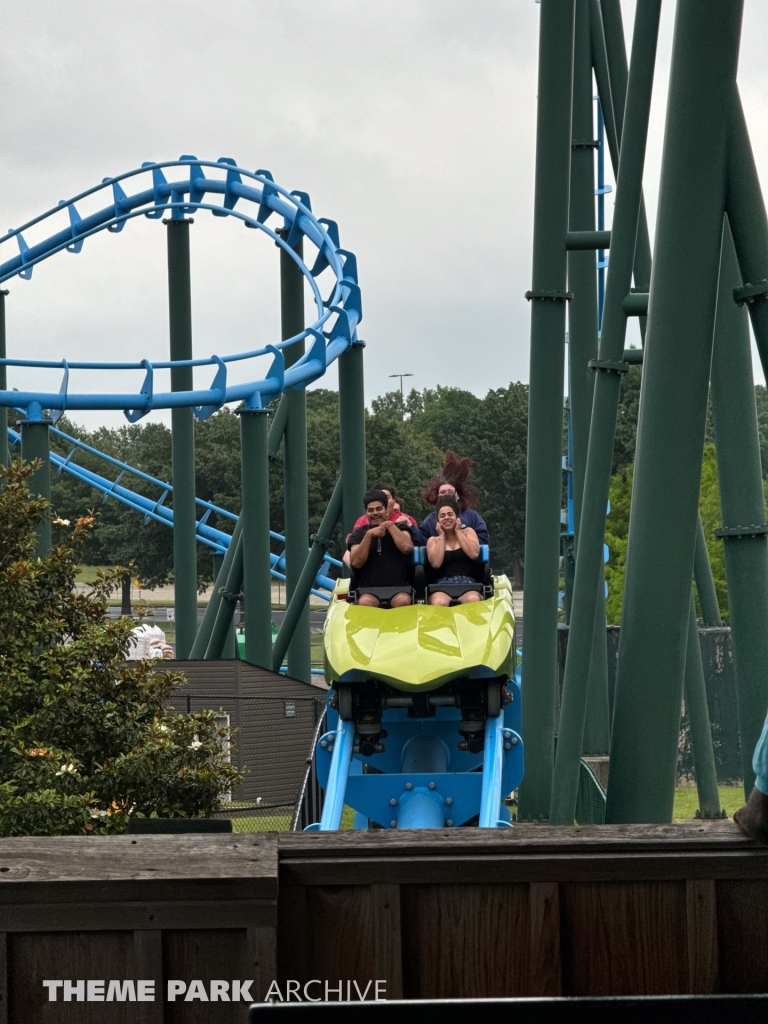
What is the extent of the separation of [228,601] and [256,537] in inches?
56.0

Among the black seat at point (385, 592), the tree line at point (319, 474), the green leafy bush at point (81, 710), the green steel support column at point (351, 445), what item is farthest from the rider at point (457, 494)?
the tree line at point (319, 474)

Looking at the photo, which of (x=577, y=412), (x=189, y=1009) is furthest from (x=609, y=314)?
(x=577, y=412)

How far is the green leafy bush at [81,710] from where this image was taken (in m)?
7.62

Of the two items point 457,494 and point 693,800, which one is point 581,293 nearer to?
point 457,494

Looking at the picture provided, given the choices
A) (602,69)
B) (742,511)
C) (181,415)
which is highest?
(602,69)

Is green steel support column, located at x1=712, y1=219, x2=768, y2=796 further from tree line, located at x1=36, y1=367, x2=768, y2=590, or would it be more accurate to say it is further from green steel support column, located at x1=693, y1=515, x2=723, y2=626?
tree line, located at x1=36, y1=367, x2=768, y2=590

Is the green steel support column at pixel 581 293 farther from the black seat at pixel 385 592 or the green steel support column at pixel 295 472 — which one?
the green steel support column at pixel 295 472

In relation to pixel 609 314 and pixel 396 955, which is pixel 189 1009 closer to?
pixel 396 955

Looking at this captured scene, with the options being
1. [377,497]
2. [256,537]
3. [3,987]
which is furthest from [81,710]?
[256,537]

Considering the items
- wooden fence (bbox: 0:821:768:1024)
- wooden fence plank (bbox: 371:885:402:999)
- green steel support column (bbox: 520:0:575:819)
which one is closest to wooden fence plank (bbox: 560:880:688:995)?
wooden fence (bbox: 0:821:768:1024)

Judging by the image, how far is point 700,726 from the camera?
27.4 ft

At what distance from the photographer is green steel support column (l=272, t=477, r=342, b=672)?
13906mm

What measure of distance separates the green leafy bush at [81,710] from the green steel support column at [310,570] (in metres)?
5.21

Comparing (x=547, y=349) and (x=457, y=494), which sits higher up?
(x=547, y=349)
